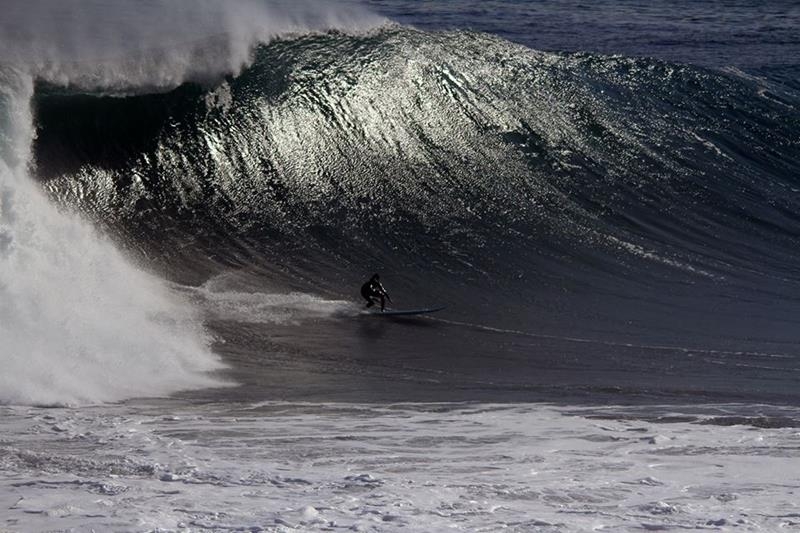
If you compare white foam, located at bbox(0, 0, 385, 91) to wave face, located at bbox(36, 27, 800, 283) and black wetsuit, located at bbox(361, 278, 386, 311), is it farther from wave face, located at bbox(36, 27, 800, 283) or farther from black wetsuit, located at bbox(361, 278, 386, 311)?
black wetsuit, located at bbox(361, 278, 386, 311)

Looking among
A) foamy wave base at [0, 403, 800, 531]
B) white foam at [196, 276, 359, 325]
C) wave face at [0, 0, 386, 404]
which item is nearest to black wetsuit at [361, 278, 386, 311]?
white foam at [196, 276, 359, 325]

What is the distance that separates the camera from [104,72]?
70.8 ft

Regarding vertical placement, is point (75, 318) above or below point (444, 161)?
below

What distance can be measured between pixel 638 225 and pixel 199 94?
25.8 ft

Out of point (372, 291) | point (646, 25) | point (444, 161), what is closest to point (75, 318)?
point (372, 291)

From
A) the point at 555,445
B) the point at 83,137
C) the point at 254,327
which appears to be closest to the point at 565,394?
the point at 555,445

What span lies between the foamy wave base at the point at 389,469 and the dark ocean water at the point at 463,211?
1.16 meters

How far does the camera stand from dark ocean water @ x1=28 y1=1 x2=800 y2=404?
14.2 m

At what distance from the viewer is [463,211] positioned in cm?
1975

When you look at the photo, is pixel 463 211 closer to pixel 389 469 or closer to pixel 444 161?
pixel 444 161

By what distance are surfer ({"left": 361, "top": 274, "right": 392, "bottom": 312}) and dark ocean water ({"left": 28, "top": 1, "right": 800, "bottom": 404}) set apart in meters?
0.31

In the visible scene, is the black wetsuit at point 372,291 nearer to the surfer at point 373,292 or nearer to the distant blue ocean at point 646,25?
the surfer at point 373,292

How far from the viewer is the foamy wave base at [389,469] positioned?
8.92m

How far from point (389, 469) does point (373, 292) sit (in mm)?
5767
